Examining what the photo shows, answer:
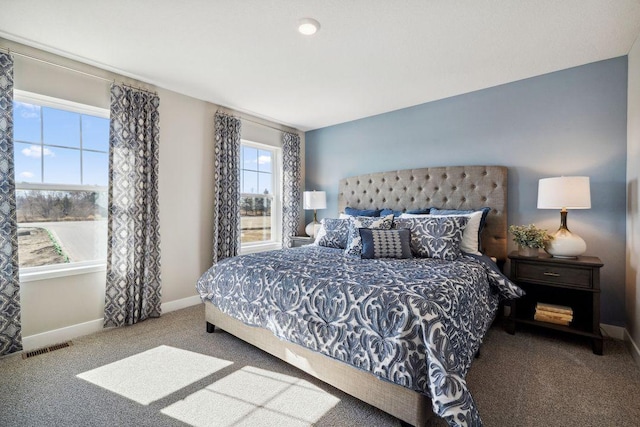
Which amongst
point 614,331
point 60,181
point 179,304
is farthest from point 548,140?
point 60,181

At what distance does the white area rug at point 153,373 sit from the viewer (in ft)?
6.19

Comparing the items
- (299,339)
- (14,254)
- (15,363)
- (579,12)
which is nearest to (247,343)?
(299,339)

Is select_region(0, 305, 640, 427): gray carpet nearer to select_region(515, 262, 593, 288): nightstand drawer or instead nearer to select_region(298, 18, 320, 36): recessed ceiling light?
select_region(515, 262, 593, 288): nightstand drawer

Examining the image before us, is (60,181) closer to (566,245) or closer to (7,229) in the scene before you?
(7,229)

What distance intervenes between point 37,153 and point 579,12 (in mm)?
4347

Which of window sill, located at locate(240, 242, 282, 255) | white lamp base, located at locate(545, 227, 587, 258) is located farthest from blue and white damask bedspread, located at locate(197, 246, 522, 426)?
window sill, located at locate(240, 242, 282, 255)

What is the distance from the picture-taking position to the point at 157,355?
2342mm

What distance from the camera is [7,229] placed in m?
2.29

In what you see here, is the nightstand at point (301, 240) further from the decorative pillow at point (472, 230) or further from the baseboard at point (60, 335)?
the baseboard at point (60, 335)

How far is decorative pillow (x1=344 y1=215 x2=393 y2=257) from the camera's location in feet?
9.06

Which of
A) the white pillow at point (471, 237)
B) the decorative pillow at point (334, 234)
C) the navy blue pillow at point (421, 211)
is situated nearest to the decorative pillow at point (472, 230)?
the white pillow at point (471, 237)

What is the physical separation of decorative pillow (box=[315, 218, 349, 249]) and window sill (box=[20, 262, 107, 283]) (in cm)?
220

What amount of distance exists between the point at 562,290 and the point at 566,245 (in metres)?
0.63

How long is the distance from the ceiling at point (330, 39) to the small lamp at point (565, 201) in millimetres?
1111
